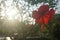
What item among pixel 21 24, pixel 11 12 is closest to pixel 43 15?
pixel 21 24

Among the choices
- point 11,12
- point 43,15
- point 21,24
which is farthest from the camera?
point 11,12

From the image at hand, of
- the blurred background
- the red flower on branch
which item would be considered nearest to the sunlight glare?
the blurred background

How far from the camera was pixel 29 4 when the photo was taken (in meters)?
2.16

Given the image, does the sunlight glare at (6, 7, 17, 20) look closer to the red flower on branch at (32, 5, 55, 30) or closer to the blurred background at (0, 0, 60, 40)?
the blurred background at (0, 0, 60, 40)

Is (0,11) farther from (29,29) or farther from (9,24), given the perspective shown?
(29,29)

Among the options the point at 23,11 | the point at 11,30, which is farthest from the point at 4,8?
the point at 11,30

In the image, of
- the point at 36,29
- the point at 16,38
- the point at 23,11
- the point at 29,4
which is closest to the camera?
the point at 36,29

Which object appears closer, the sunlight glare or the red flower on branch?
the red flower on branch

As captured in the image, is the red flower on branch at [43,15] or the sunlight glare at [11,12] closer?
the red flower on branch at [43,15]

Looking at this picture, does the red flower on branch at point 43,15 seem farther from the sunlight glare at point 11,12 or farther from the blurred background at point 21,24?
the sunlight glare at point 11,12

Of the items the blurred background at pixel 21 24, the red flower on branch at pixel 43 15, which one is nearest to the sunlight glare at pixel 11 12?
the blurred background at pixel 21 24

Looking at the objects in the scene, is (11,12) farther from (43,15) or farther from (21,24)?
(43,15)

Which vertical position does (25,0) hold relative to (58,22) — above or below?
above

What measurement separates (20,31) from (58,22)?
49 cm
